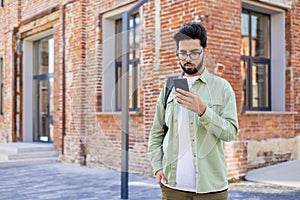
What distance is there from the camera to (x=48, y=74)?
1167cm

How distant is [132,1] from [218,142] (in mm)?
6169

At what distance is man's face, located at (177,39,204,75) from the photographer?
1945 millimetres

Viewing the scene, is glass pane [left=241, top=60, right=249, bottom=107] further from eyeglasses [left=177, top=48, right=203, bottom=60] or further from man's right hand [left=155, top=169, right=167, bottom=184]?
eyeglasses [left=177, top=48, right=203, bottom=60]

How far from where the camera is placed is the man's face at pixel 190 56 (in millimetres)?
1945

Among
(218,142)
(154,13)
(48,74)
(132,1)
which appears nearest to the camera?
(218,142)

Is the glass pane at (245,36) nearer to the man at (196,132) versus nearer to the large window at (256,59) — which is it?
the large window at (256,59)

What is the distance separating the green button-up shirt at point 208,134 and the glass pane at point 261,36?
6251 millimetres

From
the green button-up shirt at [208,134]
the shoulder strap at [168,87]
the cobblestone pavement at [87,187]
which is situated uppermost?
the shoulder strap at [168,87]

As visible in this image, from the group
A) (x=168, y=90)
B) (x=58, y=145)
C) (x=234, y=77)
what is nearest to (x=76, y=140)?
(x=58, y=145)

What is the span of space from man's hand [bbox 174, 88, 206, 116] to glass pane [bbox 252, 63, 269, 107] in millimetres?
6337

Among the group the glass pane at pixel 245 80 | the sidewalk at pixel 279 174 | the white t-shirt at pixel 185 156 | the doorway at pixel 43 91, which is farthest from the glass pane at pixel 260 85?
the white t-shirt at pixel 185 156

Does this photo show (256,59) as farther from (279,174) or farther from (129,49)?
(129,49)

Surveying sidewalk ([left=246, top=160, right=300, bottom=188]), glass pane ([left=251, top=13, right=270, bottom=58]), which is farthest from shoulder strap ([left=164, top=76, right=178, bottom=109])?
glass pane ([left=251, top=13, right=270, bottom=58])

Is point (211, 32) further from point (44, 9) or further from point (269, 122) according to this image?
point (44, 9)
